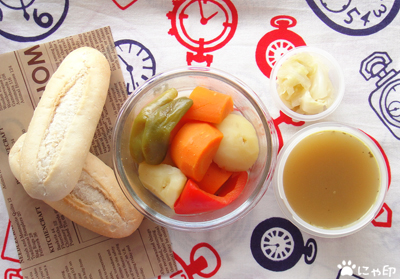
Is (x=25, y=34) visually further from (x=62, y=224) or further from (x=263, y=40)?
(x=263, y=40)

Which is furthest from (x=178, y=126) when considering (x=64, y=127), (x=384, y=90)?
(x=384, y=90)

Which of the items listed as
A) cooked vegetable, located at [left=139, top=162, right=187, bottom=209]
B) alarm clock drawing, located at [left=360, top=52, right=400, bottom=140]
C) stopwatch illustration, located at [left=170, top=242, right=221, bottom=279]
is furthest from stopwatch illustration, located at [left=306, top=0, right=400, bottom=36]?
stopwatch illustration, located at [left=170, top=242, right=221, bottom=279]

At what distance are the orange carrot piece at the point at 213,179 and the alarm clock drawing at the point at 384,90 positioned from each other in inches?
28.5

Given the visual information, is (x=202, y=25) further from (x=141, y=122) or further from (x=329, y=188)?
(x=329, y=188)

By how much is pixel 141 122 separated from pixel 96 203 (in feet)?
1.34

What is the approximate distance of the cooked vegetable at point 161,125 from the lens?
2.92 ft

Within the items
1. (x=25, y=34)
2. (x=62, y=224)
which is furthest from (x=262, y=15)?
(x=62, y=224)

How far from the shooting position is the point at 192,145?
891mm

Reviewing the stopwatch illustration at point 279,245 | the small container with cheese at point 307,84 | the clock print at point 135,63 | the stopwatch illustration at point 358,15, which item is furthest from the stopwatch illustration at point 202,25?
the stopwatch illustration at point 279,245

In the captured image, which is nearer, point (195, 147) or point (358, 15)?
point (195, 147)

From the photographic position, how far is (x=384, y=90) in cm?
125

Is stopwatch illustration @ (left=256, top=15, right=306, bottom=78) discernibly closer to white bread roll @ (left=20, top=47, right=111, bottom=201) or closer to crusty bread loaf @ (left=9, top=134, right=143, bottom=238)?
white bread roll @ (left=20, top=47, right=111, bottom=201)

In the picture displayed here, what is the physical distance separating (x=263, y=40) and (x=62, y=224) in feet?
3.61

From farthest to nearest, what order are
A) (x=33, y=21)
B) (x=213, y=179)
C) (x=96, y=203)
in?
(x=33, y=21), (x=96, y=203), (x=213, y=179)
